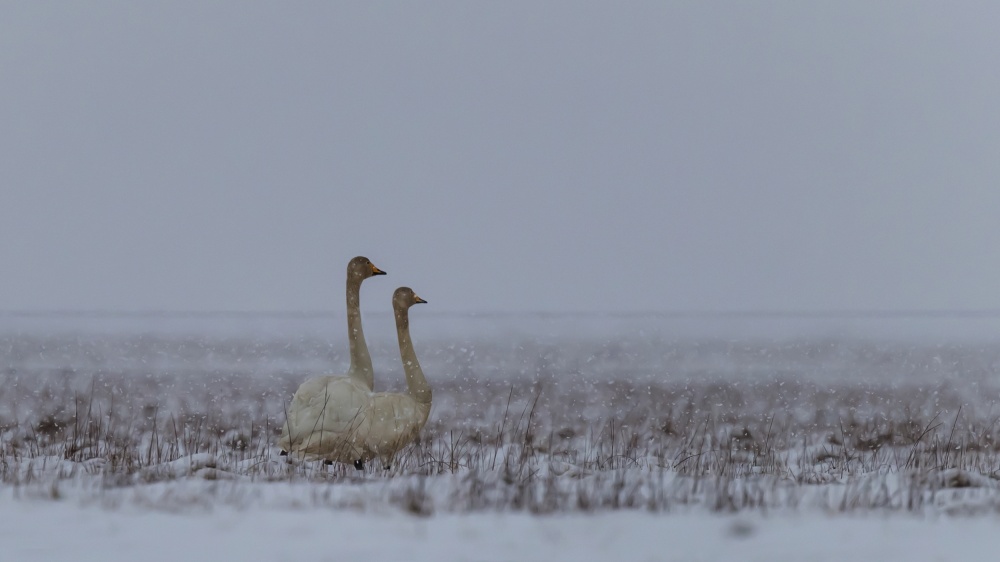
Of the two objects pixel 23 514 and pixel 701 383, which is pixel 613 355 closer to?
pixel 701 383

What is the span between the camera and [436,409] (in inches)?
529

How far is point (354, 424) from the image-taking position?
7070mm

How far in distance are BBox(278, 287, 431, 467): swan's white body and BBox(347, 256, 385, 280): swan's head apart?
1277 mm

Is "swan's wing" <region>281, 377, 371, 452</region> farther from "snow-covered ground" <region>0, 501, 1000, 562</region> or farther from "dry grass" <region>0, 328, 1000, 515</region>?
"snow-covered ground" <region>0, 501, 1000, 562</region>

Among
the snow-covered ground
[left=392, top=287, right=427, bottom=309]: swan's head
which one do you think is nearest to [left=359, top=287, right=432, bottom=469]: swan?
[left=392, top=287, right=427, bottom=309]: swan's head

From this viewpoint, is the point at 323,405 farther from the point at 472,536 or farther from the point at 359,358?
the point at 472,536

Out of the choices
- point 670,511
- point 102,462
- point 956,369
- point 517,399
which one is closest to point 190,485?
point 102,462

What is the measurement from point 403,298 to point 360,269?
430 millimetres

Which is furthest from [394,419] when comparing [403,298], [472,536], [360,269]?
[472,536]

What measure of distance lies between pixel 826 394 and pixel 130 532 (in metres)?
14.8

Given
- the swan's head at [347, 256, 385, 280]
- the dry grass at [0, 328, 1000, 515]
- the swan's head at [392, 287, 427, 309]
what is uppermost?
the swan's head at [347, 256, 385, 280]

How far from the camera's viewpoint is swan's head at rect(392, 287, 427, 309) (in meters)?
8.45

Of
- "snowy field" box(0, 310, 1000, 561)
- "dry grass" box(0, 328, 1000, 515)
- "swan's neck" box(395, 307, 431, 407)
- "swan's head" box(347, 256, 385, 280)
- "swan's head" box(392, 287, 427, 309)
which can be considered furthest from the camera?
"swan's head" box(347, 256, 385, 280)

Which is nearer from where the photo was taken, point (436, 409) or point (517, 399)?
point (436, 409)
